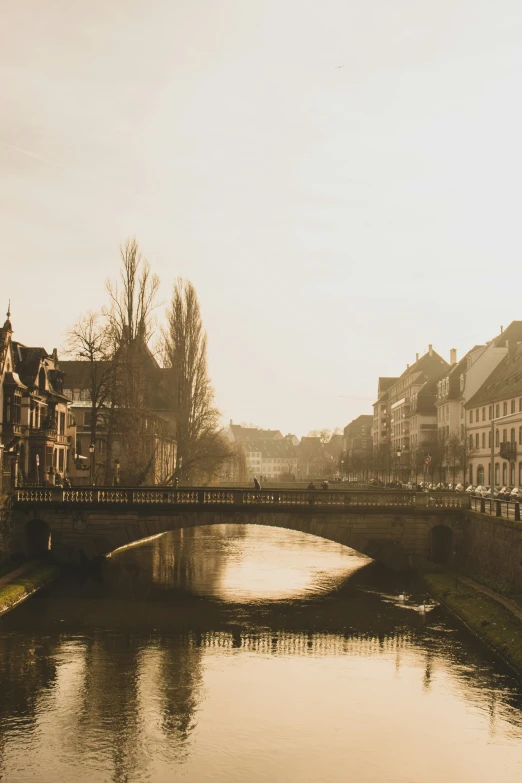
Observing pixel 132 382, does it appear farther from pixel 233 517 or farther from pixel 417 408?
pixel 417 408

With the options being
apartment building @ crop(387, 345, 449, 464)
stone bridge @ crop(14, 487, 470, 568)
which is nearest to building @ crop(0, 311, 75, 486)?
stone bridge @ crop(14, 487, 470, 568)

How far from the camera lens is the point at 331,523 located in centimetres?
4781

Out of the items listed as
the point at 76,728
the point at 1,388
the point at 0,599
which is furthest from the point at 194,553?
the point at 76,728

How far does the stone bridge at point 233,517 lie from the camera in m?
47.6

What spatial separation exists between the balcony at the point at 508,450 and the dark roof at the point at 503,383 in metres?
4.10

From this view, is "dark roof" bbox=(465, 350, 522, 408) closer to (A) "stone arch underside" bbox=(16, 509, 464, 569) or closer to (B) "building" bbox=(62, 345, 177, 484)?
(B) "building" bbox=(62, 345, 177, 484)

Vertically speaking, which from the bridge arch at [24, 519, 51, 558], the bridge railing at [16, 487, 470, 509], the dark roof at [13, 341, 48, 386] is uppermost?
the dark roof at [13, 341, 48, 386]

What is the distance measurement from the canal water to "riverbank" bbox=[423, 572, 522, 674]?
2.24 feet

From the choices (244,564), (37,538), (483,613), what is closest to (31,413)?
(37,538)

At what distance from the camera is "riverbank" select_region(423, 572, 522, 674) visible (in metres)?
29.9

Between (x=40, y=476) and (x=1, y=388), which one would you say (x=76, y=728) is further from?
(x=40, y=476)

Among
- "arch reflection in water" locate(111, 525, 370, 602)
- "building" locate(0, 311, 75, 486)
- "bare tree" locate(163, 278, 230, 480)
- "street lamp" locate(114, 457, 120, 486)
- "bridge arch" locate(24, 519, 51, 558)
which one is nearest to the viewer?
"arch reflection in water" locate(111, 525, 370, 602)

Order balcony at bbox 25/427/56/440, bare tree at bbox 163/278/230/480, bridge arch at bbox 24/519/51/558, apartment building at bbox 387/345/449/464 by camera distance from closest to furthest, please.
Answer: bridge arch at bbox 24/519/51/558, balcony at bbox 25/427/56/440, bare tree at bbox 163/278/230/480, apartment building at bbox 387/345/449/464

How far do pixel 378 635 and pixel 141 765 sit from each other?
50.7ft
